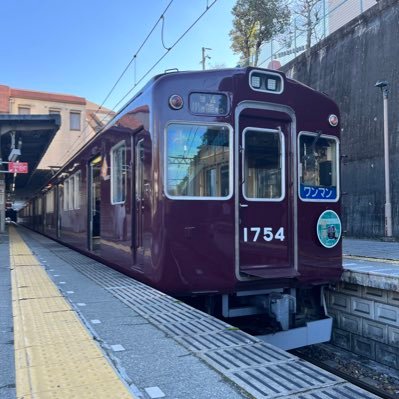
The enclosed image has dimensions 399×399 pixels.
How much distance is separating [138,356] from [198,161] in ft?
7.73

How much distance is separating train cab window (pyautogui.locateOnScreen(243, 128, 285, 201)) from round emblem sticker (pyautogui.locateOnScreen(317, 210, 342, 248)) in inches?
26.2

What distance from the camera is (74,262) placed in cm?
841

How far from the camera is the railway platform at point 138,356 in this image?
2482mm

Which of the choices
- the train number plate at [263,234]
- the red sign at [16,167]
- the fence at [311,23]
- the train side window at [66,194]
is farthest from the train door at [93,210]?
the fence at [311,23]

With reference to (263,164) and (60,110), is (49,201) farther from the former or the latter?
(60,110)

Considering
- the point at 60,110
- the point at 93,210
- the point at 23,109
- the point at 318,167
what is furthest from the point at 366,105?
the point at 23,109

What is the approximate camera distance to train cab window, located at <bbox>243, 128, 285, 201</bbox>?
5070mm

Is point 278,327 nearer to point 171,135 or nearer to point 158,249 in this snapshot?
point 158,249

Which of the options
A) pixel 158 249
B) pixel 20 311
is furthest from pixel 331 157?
pixel 20 311

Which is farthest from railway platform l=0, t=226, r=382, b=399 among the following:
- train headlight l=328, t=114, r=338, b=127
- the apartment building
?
the apartment building

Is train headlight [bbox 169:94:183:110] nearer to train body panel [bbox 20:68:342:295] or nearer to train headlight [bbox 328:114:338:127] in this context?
train body panel [bbox 20:68:342:295]

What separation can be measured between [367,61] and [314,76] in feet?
11.0

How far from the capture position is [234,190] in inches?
192

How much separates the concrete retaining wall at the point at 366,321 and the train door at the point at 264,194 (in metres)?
1.28
